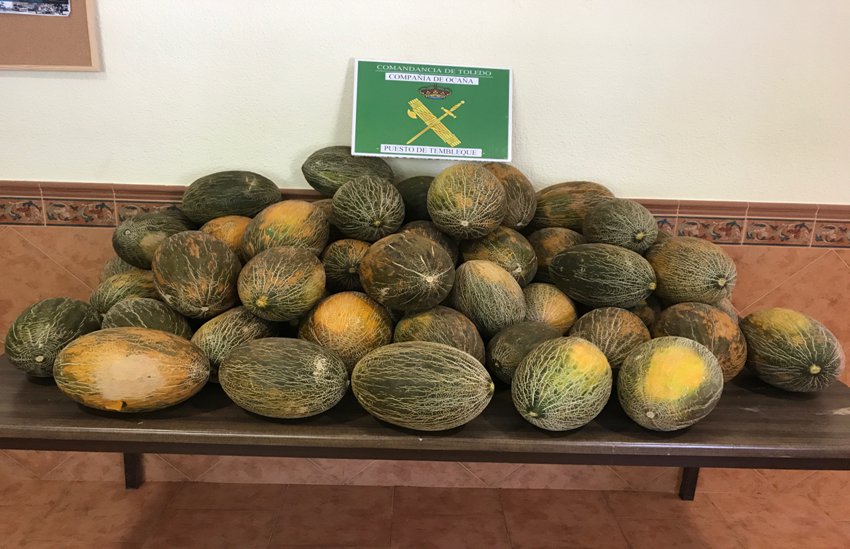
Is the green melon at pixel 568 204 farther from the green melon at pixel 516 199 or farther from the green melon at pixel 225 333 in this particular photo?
the green melon at pixel 225 333

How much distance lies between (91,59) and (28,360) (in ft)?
3.34

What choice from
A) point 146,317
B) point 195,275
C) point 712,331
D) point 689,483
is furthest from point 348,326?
point 689,483

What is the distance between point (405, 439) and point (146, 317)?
0.71 metres

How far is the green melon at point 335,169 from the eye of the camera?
1712 millimetres

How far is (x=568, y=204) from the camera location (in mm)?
1747

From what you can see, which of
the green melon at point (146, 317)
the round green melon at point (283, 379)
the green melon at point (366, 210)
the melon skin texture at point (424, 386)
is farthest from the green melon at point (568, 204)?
the green melon at point (146, 317)

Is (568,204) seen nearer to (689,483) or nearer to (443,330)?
(443,330)

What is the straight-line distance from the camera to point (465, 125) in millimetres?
1838

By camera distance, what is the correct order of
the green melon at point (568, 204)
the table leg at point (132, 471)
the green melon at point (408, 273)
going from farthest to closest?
the table leg at point (132, 471) → the green melon at point (568, 204) → the green melon at point (408, 273)

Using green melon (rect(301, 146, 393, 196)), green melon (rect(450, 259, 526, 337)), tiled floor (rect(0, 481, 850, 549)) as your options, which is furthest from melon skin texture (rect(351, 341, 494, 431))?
tiled floor (rect(0, 481, 850, 549))

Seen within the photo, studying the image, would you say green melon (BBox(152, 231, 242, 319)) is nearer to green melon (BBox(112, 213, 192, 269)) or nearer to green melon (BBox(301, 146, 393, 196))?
green melon (BBox(112, 213, 192, 269))

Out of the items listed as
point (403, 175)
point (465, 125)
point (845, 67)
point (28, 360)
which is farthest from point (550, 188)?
point (28, 360)

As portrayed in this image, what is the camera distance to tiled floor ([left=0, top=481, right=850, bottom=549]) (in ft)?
6.54

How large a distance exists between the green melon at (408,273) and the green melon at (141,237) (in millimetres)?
676
